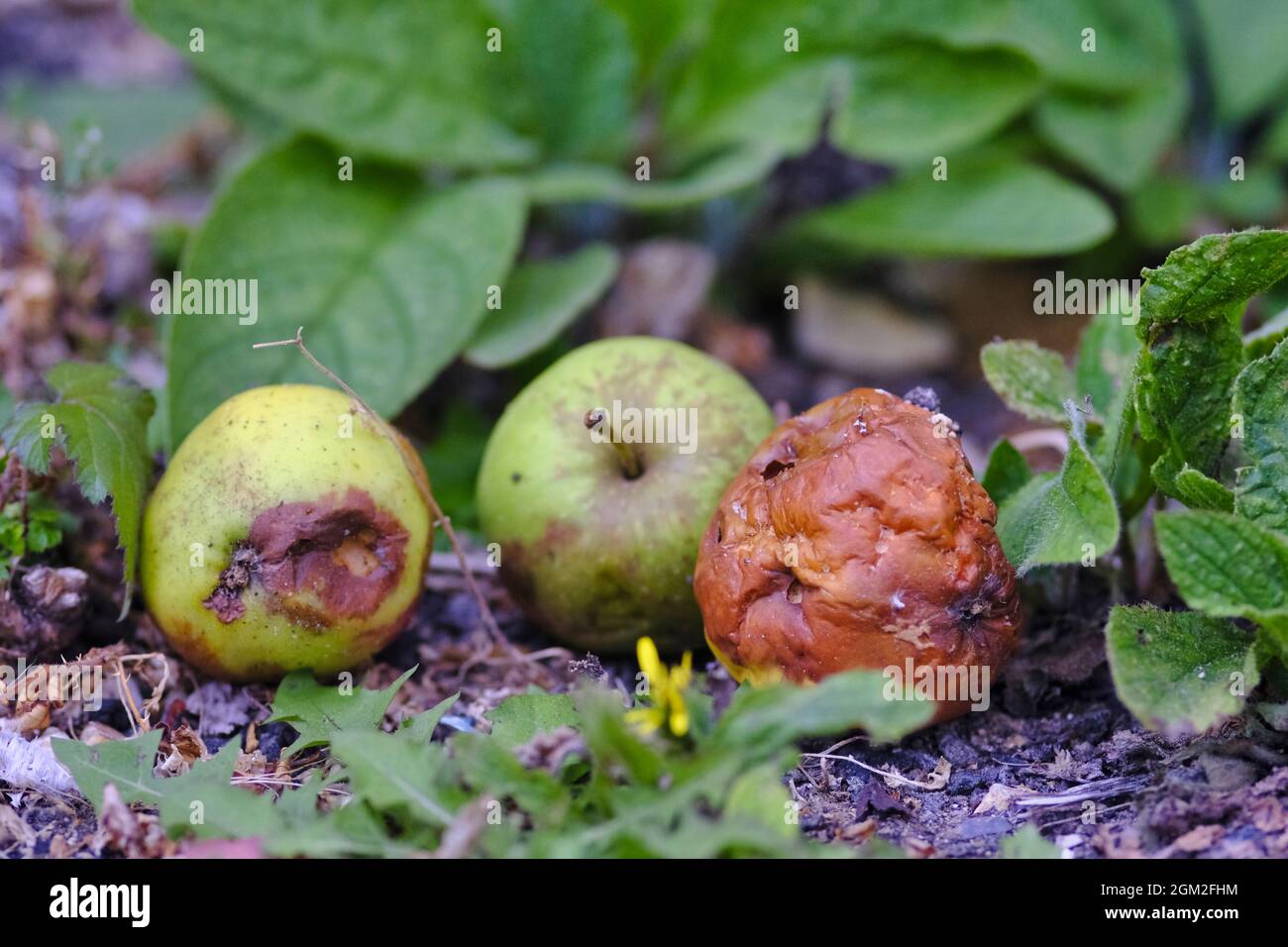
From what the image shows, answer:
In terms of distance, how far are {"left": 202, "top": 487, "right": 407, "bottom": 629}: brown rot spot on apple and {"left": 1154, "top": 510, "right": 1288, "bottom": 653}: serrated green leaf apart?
4.37ft

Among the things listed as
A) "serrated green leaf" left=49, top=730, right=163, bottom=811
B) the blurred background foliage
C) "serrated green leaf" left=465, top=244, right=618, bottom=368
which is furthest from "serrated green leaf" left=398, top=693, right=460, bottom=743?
"serrated green leaf" left=465, top=244, right=618, bottom=368

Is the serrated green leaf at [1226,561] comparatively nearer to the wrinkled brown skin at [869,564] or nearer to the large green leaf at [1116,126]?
the wrinkled brown skin at [869,564]

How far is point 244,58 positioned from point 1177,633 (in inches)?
97.4

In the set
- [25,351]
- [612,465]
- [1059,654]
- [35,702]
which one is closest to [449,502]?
[612,465]

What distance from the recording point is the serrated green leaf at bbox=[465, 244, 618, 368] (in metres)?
2.77

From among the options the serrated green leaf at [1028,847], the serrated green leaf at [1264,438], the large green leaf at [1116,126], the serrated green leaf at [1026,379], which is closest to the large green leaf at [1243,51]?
the large green leaf at [1116,126]

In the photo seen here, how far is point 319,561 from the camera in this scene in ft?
6.93

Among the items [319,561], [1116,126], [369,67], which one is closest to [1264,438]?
[319,561]

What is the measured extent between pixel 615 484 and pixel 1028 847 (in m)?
1.00

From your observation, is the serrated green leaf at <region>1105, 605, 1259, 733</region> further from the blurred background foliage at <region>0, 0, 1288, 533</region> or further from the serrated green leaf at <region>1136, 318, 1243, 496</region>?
the blurred background foliage at <region>0, 0, 1288, 533</region>

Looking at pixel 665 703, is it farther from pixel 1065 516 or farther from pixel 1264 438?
pixel 1264 438

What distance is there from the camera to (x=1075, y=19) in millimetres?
3555

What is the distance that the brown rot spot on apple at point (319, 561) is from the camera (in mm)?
2072

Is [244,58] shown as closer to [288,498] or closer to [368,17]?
[368,17]
